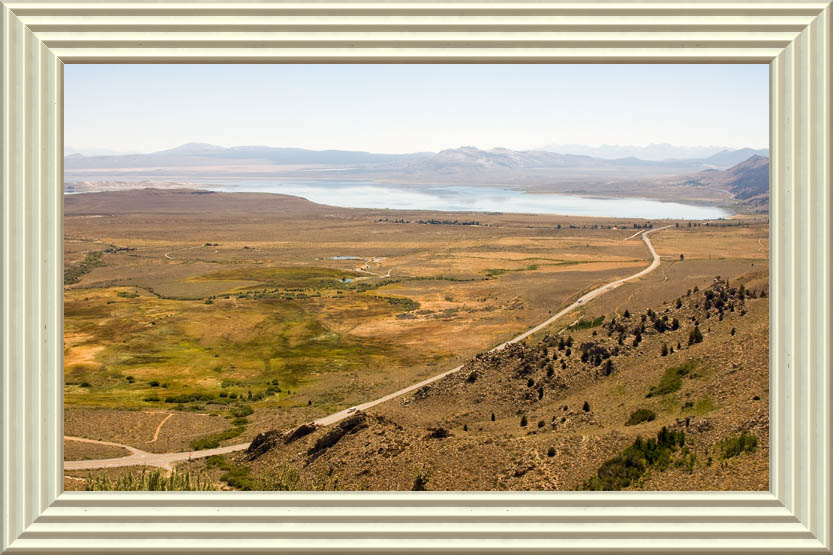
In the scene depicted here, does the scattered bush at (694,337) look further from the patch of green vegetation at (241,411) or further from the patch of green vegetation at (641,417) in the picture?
the patch of green vegetation at (241,411)

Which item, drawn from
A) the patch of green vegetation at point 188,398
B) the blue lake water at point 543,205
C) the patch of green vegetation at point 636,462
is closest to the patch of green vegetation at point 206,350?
the patch of green vegetation at point 188,398

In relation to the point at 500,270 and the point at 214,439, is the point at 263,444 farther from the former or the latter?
the point at 500,270

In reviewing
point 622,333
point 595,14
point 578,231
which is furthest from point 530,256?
point 595,14

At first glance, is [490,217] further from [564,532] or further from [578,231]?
[564,532]

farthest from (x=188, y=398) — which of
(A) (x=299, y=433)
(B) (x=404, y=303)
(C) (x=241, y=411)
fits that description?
(B) (x=404, y=303)

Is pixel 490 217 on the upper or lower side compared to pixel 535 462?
upper
